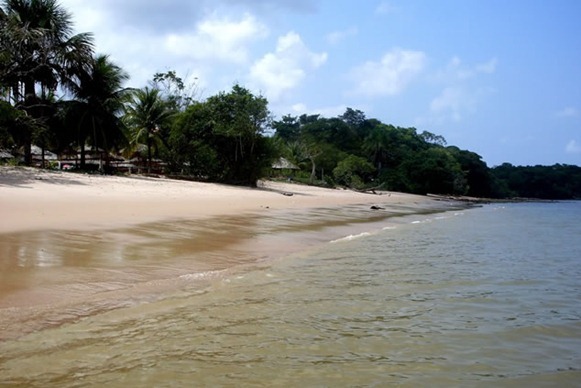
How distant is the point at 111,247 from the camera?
23.4 feet

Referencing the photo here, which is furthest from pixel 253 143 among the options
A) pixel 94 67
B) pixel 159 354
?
pixel 159 354

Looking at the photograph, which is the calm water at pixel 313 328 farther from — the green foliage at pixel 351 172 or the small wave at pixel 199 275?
the green foliage at pixel 351 172

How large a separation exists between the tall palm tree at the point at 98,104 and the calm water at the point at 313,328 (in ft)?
73.9

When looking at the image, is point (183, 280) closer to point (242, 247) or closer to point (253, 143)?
point (242, 247)

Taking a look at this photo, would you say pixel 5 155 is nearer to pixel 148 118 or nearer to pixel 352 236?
pixel 148 118

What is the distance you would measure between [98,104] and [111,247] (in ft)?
77.0

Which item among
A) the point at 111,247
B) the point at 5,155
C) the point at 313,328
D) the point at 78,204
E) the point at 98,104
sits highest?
the point at 98,104

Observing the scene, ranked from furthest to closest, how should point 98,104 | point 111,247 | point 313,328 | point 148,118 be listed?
1. point 148,118
2. point 98,104
3. point 111,247
4. point 313,328

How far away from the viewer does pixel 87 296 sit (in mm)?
4707

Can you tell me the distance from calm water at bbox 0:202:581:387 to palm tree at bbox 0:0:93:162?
19.9 m

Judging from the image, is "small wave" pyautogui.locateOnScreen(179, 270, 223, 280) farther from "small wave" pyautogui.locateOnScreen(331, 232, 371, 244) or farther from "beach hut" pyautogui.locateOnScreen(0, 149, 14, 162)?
"beach hut" pyautogui.locateOnScreen(0, 149, 14, 162)

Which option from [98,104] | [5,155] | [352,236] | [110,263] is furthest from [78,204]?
[98,104]

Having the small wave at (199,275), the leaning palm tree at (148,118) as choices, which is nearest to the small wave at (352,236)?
the small wave at (199,275)

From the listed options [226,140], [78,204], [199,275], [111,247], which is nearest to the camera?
[199,275]
